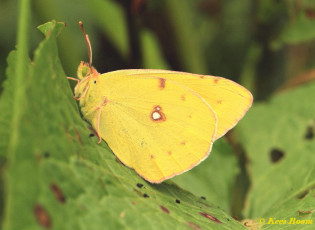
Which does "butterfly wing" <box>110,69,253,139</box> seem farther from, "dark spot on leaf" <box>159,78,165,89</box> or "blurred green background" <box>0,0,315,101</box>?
"blurred green background" <box>0,0,315,101</box>

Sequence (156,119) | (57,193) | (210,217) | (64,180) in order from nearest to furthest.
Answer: (57,193) → (64,180) → (210,217) → (156,119)

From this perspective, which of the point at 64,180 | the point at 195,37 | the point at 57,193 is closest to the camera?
the point at 57,193

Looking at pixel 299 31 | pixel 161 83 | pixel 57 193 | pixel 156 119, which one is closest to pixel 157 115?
pixel 156 119

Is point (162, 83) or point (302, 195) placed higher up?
point (162, 83)

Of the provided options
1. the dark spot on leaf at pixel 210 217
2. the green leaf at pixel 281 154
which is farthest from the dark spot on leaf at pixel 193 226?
the green leaf at pixel 281 154

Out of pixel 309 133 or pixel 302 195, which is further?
pixel 309 133

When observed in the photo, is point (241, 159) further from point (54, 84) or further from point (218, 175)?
point (54, 84)

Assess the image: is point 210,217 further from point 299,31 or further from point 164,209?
point 299,31
